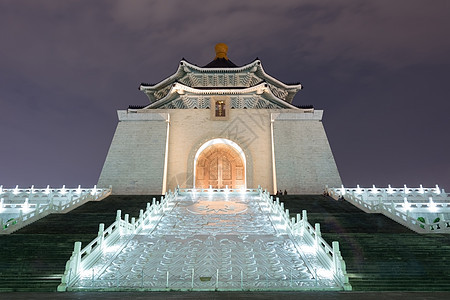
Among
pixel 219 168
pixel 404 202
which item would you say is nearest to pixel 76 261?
pixel 404 202

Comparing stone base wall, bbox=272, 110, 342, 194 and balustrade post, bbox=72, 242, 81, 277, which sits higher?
stone base wall, bbox=272, 110, 342, 194

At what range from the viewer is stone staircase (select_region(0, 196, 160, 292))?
5916 millimetres

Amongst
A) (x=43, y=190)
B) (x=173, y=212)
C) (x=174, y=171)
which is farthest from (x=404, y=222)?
(x=43, y=190)

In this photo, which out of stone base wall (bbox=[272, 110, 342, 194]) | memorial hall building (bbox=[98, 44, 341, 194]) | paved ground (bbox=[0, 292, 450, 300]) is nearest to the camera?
paved ground (bbox=[0, 292, 450, 300])

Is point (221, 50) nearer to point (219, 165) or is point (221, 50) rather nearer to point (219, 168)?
→ point (219, 165)

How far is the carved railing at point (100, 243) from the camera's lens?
583 cm

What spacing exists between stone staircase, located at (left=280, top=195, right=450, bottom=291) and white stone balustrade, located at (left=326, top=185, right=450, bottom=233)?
488 millimetres

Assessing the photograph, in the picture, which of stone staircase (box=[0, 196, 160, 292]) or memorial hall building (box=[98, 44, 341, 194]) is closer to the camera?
stone staircase (box=[0, 196, 160, 292])

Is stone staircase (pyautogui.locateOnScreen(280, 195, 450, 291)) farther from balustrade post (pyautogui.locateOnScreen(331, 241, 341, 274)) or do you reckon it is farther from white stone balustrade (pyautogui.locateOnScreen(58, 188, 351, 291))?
white stone balustrade (pyautogui.locateOnScreen(58, 188, 351, 291))

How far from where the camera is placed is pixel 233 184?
20609mm

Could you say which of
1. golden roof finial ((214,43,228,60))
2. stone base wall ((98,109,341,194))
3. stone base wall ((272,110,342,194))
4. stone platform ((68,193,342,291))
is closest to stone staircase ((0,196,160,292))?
stone platform ((68,193,342,291))

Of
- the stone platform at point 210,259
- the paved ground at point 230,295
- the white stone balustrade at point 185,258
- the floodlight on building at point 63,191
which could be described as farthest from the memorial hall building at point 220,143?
the paved ground at point 230,295

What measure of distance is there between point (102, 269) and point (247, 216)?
237 inches

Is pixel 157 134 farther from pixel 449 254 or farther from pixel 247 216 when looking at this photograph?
pixel 449 254
